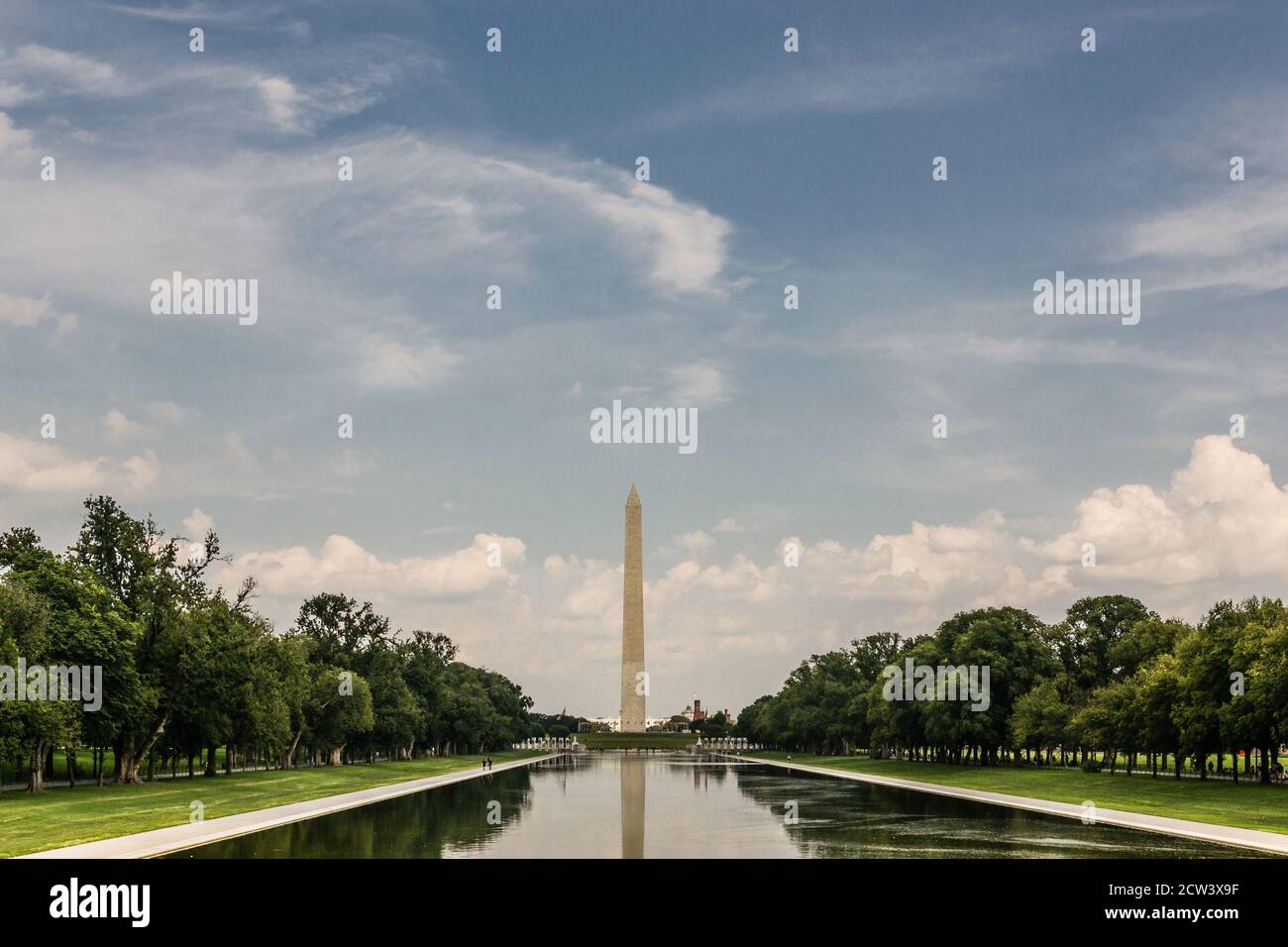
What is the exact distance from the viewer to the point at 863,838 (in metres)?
31.6

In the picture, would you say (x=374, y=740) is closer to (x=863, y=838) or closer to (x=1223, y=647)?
(x=1223, y=647)

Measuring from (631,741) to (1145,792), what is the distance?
10277cm

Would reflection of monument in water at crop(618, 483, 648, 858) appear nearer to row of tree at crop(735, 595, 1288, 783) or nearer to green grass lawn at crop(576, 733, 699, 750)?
green grass lawn at crop(576, 733, 699, 750)

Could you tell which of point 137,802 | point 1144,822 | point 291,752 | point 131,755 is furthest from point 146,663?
point 1144,822

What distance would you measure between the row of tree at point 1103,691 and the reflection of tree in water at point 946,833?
1549 centimetres

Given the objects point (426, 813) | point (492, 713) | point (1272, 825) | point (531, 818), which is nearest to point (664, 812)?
point (531, 818)

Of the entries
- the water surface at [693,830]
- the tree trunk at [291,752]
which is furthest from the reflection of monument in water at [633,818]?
the tree trunk at [291,752]

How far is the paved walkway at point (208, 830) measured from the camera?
25.9 meters

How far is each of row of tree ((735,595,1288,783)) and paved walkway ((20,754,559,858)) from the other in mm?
38662

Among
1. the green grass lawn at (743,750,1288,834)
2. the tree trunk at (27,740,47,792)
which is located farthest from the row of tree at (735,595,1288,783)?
the tree trunk at (27,740,47,792)

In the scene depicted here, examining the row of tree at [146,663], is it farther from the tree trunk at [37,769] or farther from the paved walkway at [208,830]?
the paved walkway at [208,830]

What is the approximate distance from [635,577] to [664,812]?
92.4m

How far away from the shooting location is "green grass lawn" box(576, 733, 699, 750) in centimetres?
15112

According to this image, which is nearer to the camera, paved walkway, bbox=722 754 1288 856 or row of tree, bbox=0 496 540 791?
paved walkway, bbox=722 754 1288 856
